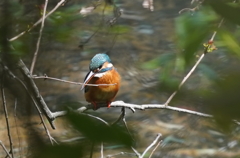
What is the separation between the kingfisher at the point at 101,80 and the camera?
157 cm

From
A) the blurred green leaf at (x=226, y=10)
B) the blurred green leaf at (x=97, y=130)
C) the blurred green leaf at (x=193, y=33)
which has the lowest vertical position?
the blurred green leaf at (x=97, y=130)

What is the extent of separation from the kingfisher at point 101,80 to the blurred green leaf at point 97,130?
1.26 m

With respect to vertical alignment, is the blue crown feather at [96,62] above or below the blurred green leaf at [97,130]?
below

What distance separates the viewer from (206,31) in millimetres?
324

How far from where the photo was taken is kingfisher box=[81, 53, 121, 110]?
5.14 ft

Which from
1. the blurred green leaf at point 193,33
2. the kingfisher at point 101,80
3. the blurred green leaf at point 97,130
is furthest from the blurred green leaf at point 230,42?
the kingfisher at point 101,80

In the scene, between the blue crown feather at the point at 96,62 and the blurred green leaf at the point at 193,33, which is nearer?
the blurred green leaf at the point at 193,33

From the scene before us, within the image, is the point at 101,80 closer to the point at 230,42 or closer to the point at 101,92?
the point at 101,92

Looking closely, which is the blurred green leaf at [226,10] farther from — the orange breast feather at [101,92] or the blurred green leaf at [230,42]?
the orange breast feather at [101,92]

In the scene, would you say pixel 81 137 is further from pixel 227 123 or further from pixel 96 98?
pixel 96 98

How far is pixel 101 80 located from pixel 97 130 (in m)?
1.34

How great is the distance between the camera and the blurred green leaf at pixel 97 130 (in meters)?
0.27

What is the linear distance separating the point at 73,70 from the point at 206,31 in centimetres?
348

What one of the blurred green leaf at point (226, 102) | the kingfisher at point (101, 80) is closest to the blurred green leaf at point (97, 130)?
the blurred green leaf at point (226, 102)
